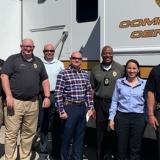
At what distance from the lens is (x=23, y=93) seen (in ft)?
18.7

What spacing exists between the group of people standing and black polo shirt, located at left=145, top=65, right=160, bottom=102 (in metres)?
0.14

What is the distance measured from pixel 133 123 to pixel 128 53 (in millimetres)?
970

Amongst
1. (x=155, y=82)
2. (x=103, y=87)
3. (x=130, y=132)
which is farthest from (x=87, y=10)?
(x=155, y=82)

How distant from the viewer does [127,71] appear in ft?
17.1

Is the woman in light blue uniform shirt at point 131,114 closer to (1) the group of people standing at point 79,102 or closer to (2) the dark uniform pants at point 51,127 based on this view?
(1) the group of people standing at point 79,102

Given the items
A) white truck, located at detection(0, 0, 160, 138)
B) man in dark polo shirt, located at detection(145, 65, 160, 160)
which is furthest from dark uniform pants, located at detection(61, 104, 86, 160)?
man in dark polo shirt, located at detection(145, 65, 160, 160)

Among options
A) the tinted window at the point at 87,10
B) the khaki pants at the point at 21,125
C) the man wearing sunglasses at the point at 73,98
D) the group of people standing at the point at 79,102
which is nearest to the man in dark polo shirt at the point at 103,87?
the group of people standing at the point at 79,102

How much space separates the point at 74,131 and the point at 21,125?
2.39 ft

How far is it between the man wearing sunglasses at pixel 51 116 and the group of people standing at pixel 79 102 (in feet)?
0.92

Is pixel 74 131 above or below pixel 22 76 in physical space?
below

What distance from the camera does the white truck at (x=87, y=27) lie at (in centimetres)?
552

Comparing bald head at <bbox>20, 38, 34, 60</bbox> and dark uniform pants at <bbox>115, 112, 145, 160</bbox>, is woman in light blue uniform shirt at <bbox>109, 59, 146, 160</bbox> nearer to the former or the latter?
dark uniform pants at <bbox>115, 112, 145, 160</bbox>

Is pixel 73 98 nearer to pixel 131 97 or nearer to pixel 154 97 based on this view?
pixel 131 97

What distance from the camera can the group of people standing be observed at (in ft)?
17.1
